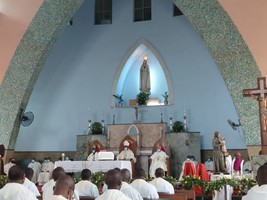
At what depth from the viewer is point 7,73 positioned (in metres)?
13.2

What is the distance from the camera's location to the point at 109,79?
15.7 metres

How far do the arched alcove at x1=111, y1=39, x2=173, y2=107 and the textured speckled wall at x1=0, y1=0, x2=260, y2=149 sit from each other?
304cm

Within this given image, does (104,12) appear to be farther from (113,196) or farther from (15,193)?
(113,196)

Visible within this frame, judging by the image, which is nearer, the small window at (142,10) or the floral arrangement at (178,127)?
the floral arrangement at (178,127)

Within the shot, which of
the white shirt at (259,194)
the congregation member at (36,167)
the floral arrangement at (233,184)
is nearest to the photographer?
the white shirt at (259,194)

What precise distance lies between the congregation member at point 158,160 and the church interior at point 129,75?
62 centimetres

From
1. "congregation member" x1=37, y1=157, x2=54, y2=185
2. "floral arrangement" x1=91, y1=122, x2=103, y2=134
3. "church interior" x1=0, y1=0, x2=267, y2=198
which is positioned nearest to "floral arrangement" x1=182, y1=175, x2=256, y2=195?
"church interior" x1=0, y1=0, x2=267, y2=198

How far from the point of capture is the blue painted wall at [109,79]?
1448cm

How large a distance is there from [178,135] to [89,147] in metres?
3.18

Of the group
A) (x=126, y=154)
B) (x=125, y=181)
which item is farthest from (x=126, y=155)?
(x=125, y=181)

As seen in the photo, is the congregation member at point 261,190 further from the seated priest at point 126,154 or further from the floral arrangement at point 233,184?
the seated priest at point 126,154

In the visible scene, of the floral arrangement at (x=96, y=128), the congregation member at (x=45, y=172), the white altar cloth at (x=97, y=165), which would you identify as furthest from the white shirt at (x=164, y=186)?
the floral arrangement at (x=96, y=128)

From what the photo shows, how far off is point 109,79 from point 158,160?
424cm

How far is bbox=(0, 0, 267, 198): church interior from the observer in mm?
10883
